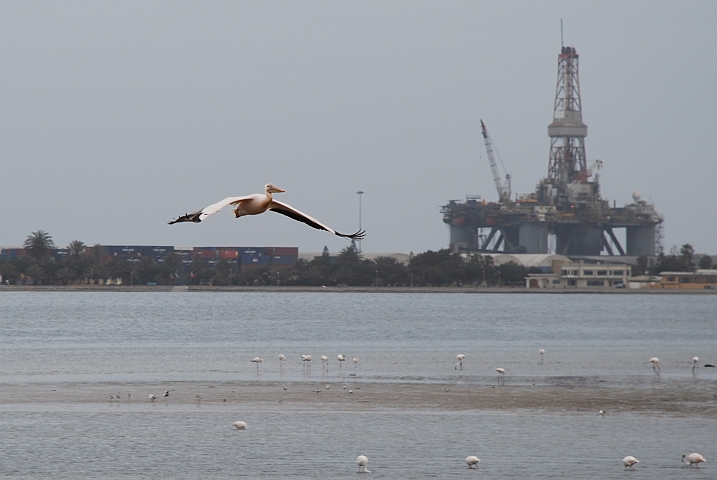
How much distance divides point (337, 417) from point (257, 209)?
75.6ft

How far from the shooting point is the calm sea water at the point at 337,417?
31344 mm

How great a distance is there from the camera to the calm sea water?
3134 cm

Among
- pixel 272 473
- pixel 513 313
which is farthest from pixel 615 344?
pixel 513 313

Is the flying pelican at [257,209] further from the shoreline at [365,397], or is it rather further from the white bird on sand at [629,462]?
the shoreline at [365,397]

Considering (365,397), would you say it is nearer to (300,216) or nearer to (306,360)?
(306,360)

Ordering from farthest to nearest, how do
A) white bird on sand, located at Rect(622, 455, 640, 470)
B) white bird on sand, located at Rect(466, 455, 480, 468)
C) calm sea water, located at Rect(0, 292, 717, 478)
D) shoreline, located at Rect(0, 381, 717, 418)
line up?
1. shoreline, located at Rect(0, 381, 717, 418)
2. calm sea water, located at Rect(0, 292, 717, 478)
3. white bird on sand, located at Rect(622, 455, 640, 470)
4. white bird on sand, located at Rect(466, 455, 480, 468)

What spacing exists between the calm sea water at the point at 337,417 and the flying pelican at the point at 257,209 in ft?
44.5

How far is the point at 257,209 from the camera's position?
1647 cm

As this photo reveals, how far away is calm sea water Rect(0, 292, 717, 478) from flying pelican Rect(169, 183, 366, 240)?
13571 millimetres

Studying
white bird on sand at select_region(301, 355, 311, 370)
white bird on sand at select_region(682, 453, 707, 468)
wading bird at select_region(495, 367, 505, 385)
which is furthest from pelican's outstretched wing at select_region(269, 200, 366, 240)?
white bird on sand at select_region(301, 355, 311, 370)

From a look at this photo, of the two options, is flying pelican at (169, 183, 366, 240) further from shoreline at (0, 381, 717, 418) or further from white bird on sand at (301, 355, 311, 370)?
white bird on sand at (301, 355, 311, 370)

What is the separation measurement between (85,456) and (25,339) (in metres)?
52.9

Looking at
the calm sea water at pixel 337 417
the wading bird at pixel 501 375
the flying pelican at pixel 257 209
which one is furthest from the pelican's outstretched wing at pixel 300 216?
the wading bird at pixel 501 375

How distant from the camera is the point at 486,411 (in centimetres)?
4053
